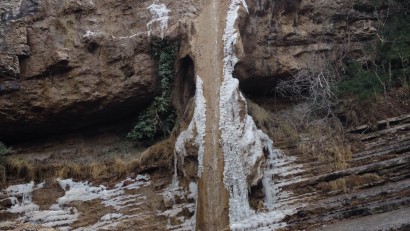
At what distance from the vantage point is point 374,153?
37.1 feet

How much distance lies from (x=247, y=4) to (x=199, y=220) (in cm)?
637

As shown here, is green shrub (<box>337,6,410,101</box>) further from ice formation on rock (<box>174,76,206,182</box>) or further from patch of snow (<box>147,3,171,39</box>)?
patch of snow (<box>147,3,171,39</box>)

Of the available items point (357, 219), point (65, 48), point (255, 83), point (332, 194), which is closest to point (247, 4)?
point (255, 83)

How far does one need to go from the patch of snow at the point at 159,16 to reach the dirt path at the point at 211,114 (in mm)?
1011

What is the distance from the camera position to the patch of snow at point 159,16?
14062mm

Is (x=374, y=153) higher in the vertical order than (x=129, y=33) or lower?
lower

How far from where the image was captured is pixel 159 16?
1425 cm

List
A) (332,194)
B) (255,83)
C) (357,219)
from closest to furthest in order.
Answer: (357,219), (332,194), (255,83)

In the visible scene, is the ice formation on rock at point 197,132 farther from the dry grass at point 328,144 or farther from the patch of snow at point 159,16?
the patch of snow at point 159,16

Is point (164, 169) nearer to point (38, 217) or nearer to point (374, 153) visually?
point (38, 217)

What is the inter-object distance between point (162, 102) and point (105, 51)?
6.81ft

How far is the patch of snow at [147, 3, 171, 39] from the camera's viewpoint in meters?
14.1

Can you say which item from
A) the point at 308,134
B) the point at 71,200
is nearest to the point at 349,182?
the point at 308,134

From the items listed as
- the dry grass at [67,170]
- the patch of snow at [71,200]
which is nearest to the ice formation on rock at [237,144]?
the patch of snow at [71,200]
